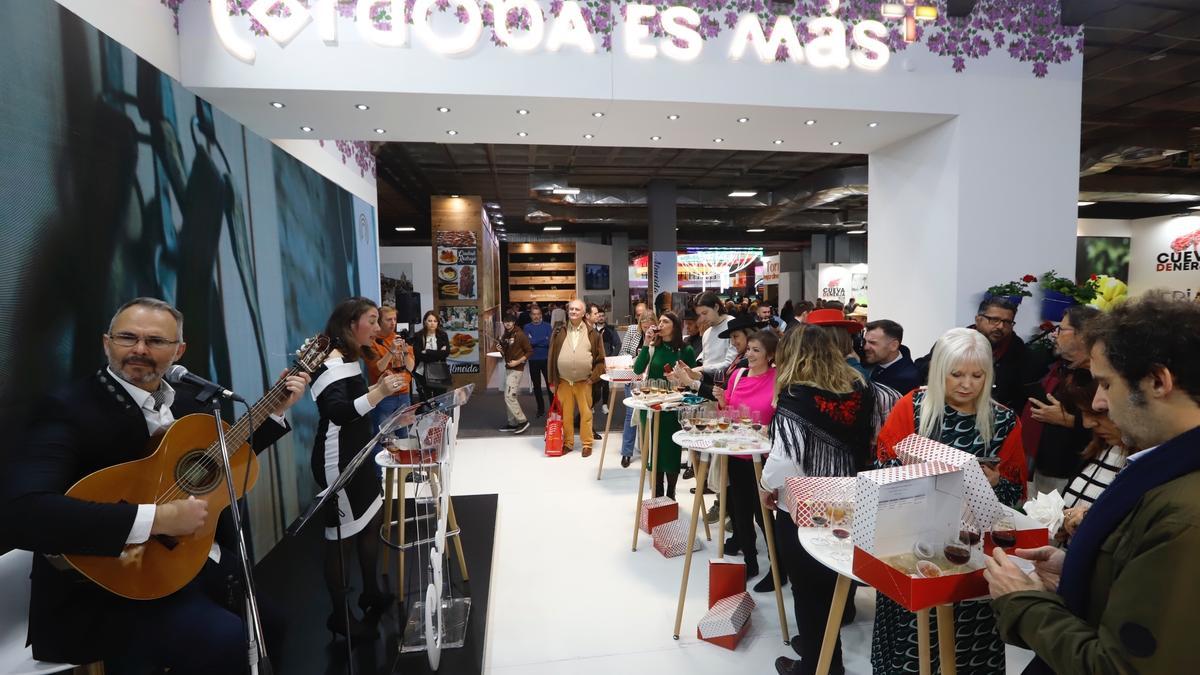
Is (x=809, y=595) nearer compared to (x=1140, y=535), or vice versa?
(x=1140, y=535)

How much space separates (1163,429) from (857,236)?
19.9m

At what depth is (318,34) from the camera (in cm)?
399

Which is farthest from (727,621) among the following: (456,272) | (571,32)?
(456,272)

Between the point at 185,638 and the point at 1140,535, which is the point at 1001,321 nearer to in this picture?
the point at 1140,535

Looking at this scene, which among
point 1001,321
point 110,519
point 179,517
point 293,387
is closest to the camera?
point 110,519

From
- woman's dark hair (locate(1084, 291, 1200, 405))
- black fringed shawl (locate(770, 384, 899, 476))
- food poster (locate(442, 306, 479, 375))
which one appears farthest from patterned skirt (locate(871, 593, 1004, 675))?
food poster (locate(442, 306, 479, 375))

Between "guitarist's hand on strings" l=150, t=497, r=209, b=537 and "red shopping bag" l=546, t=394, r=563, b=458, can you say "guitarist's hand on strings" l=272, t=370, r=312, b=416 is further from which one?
"red shopping bag" l=546, t=394, r=563, b=458

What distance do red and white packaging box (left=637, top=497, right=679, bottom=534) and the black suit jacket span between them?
290 cm

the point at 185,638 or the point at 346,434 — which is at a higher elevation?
the point at 346,434

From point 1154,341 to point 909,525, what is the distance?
71 cm

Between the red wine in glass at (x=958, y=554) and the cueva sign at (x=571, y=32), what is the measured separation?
389cm

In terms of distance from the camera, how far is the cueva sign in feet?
13.0

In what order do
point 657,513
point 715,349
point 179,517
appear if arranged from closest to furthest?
point 179,517
point 657,513
point 715,349

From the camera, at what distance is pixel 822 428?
7.96ft
